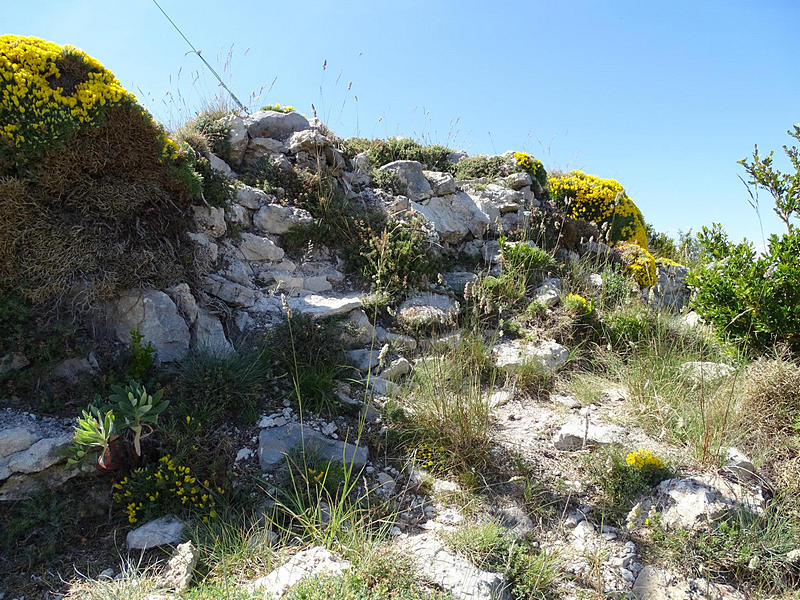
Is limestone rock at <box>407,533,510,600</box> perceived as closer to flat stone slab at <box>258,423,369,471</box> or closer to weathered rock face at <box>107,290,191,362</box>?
flat stone slab at <box>258,423,369,471</box>

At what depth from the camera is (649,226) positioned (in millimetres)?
10812

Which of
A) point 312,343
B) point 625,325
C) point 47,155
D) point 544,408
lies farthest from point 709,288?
point 47,155

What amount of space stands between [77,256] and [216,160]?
2.71 metres

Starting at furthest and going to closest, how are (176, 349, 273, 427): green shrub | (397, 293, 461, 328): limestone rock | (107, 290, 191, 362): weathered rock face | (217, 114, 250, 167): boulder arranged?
(217, 114, 250, 167): boulder, (397, 293, 461, 328): limestone rock, (107, 290, 191, 362): weathered rock face, (176, 349, 273, 427): green shrub

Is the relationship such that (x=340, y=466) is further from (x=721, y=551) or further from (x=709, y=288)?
(x=709, y=288)

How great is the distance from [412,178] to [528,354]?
3.64m

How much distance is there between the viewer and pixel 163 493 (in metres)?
3.50

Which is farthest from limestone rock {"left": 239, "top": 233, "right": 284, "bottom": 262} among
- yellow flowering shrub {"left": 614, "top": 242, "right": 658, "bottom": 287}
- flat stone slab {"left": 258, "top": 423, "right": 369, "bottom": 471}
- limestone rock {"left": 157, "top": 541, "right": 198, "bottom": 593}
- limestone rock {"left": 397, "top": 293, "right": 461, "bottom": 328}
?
yellow flowering shrub {"left": 614, "top": 242, "right": 658, "bottom": 287}

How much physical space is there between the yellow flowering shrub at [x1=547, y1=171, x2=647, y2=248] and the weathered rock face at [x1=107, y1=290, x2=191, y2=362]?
6858 millimetres

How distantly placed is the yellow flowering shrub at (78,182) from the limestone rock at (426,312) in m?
2.39

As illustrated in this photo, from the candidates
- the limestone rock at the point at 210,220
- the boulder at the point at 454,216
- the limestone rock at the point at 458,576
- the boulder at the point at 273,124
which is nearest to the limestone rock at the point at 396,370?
the limestone rock at the point at 458,576

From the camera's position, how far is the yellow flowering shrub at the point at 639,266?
805 cm

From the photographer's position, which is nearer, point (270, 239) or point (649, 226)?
point (270, 239)

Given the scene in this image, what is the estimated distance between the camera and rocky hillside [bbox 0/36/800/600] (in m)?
3.12
